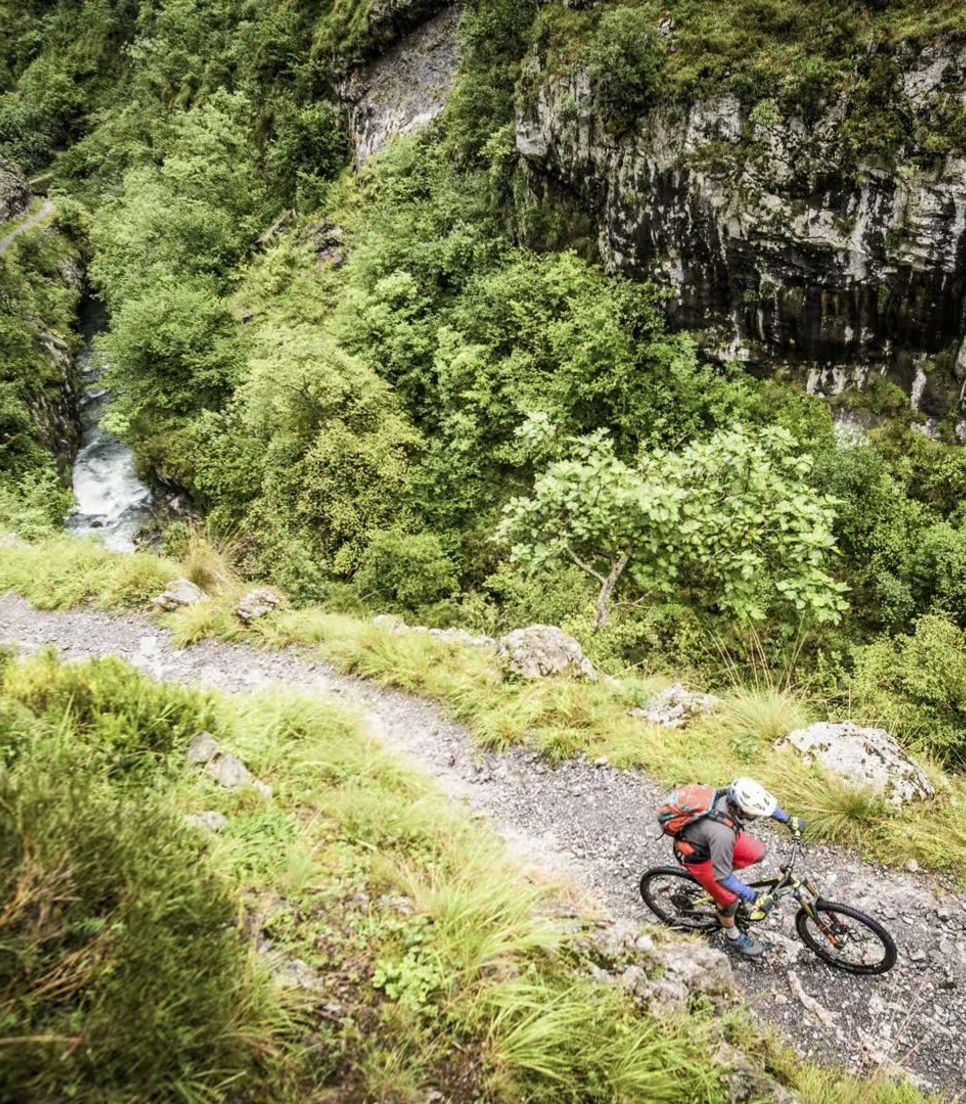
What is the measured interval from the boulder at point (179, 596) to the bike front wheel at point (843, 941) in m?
9.75

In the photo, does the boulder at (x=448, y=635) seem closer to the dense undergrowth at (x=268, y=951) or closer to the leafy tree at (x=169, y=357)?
the dense undergrowth at (x=268, y=951)

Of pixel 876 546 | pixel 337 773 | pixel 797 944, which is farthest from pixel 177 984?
pixel 876 546

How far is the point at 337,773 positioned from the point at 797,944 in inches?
170

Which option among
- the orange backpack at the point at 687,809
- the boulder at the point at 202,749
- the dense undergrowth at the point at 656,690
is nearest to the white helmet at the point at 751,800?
the orange backpack at the point at 687,809

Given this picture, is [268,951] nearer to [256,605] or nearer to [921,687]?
[256,605]

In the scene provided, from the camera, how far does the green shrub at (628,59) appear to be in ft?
44.1

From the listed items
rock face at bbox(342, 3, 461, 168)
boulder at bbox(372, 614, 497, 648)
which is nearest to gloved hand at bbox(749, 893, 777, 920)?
boulder at bbox(372, 614, 497, 648)

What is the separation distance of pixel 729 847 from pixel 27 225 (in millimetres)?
40870

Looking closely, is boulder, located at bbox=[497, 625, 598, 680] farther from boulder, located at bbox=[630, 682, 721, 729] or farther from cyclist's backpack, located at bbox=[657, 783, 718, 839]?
cyclist's backpack, located at bbox=[657, 783, 718, 839]

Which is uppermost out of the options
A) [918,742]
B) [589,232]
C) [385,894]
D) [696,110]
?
[696,110]

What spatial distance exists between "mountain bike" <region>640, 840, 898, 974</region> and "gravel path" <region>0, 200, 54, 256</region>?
35.1 m

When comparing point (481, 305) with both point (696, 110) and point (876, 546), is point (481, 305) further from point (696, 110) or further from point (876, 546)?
point (876, 546)

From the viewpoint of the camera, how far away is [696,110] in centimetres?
1332

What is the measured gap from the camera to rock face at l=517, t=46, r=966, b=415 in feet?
39.5
